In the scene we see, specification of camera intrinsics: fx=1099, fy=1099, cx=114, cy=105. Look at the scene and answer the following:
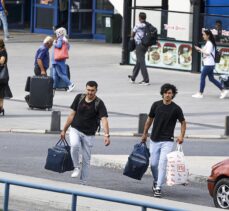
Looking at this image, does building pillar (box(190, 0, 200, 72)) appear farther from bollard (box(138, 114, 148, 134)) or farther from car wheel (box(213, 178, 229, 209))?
car wheel (box(213, 178, 229, 209))

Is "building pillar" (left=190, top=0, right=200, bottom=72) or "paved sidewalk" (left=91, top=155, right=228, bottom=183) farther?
"building pillar" (left=190, top=0, right=200, bottom=72)

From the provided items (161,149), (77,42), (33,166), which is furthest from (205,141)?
(77,42)

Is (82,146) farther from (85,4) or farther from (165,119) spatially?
(85,4)

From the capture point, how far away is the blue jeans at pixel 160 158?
15312mm

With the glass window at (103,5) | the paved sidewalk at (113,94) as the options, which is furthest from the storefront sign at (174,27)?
the glass window at (103,5)

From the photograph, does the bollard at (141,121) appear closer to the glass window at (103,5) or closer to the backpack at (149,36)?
the backpack at (149,36)

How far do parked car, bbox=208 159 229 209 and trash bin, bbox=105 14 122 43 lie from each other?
25.3 meters

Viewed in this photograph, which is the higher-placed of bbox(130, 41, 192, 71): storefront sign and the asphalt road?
bbox(130, 41, 192, 71): storefront sign

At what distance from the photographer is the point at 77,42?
40.7 meters

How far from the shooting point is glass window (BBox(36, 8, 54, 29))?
139 ft

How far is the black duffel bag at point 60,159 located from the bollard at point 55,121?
5890 millimetres

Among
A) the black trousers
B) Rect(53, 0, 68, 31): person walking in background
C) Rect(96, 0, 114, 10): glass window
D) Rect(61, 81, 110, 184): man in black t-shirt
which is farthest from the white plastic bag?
Rect(53, 0, 68, 31): person walking in background

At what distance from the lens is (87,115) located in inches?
604

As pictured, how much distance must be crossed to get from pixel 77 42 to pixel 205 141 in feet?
64.8
